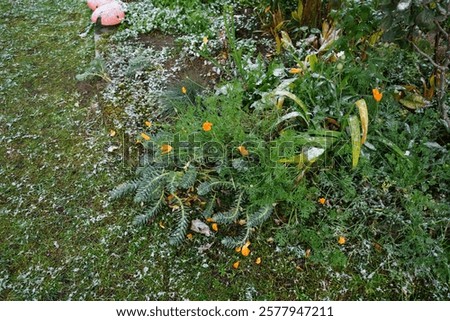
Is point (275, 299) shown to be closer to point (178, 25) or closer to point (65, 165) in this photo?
point (65, 165)

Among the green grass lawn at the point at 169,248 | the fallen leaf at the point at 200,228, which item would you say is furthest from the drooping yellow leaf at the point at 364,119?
the fallen leaf at the point at 200,228

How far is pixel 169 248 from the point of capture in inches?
92.7

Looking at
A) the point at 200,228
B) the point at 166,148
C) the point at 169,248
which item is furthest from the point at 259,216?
the point at 166,148

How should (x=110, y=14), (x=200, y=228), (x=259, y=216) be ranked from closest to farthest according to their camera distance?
1. (x=259, y=216)
2. (x=200, y=228)
3. (x=110, y=14)

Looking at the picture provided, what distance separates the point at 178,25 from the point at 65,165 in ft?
5.30

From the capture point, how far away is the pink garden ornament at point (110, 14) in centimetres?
367

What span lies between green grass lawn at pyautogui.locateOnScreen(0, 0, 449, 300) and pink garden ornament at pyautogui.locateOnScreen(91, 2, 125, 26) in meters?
1.37

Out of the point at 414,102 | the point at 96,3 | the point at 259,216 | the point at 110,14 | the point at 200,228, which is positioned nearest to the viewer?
the point at 259,216

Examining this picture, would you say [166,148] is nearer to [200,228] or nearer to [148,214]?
[148,214]

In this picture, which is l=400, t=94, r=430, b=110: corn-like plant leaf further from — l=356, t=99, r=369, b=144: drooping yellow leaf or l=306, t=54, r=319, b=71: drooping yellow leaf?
l=306, t=54, r=319, b=71: drooping yellow leaf

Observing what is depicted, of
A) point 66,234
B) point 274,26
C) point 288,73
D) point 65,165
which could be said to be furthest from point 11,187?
point 274,26

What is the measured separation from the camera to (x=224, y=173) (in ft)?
7.91

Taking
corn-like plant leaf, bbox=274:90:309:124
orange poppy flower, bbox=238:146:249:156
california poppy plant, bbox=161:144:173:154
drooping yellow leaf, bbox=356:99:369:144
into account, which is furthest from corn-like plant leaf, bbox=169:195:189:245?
drooping yellow leaf, bbox=356:99:369:144

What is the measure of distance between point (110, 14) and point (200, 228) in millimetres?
2328
